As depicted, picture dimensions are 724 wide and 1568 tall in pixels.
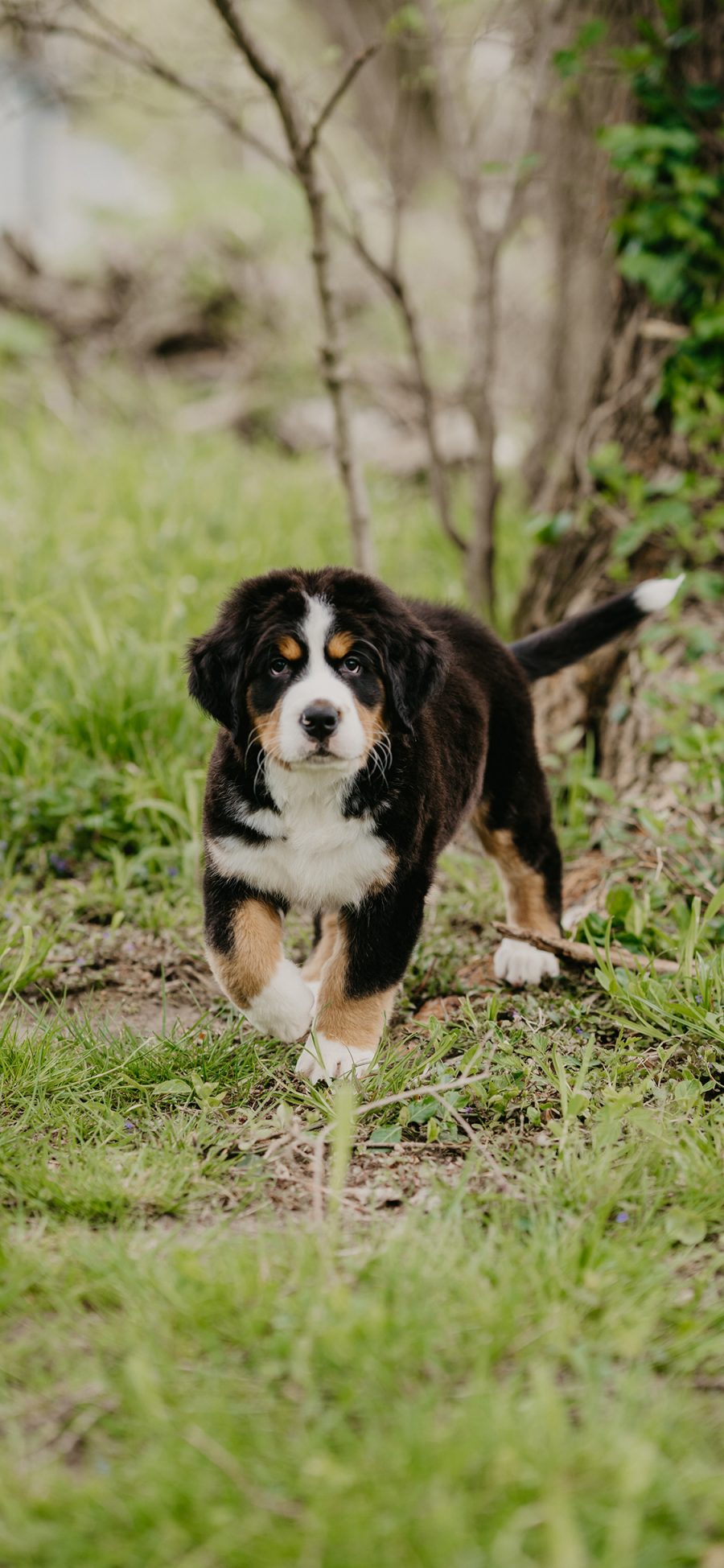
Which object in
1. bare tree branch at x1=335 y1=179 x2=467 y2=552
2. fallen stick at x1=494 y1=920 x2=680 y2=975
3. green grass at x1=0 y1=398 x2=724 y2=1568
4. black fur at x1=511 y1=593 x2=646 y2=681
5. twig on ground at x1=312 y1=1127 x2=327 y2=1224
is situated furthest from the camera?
bare tree branch at x1=335 y1=179 x2=467 y2=552

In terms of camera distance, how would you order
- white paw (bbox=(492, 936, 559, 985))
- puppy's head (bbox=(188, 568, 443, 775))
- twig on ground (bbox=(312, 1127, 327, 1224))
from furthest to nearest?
white paw (bbox=(492, 936, 559, 985))
puppy's head (bbox=(188, 568, 443, 775))
twig on ground (bbox=(312, 1127, 327, 1224))

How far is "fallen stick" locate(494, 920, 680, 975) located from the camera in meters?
3.05

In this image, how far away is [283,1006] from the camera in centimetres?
271

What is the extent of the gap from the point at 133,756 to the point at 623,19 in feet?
10.9

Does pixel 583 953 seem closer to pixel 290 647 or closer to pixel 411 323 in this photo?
pixel 290 647

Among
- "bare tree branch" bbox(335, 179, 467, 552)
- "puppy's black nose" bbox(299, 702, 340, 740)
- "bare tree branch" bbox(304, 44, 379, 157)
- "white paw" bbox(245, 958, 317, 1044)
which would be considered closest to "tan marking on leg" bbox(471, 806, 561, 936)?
"white paw" bbox(245, 958, 317, 1044)

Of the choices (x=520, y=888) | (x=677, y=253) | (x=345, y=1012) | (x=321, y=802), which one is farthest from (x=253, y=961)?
(x=677, y=253)

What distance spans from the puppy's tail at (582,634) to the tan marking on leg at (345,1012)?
1145mm

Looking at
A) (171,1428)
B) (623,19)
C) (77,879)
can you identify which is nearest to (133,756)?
(77,879)

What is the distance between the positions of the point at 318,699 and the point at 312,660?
0.17 meters

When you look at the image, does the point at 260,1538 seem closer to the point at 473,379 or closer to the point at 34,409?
the point at 473,379

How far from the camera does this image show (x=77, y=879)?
12.4 ft

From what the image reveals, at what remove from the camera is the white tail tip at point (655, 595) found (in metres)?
3.37

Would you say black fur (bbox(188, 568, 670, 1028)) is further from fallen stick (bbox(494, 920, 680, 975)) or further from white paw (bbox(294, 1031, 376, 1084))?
fallen stick (bbox(494, 920, 680, 975))
